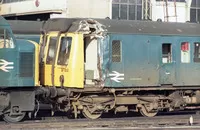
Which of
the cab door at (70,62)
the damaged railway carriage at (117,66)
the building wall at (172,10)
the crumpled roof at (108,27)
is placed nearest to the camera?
the cab door at (70,62)

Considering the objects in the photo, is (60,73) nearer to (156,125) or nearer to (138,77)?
(138,77)

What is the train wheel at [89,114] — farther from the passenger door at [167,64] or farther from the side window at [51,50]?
the passenger door at [167,64]

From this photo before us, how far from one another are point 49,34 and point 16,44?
1968 mm

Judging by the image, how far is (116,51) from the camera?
51.2 ft

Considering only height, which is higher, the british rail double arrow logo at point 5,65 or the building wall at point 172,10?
the building wall at point 172,10

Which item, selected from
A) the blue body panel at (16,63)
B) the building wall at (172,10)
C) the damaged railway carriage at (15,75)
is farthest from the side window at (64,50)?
the building wall at (172,10)

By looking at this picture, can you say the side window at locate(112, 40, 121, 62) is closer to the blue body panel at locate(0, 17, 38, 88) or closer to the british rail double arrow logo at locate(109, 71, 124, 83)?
the british rail double arrow logo at locate(109, 71, 124, 83)

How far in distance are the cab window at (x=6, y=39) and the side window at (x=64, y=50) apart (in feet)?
5.94

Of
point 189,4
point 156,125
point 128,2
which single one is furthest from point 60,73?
point 189,4

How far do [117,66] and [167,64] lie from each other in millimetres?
1907

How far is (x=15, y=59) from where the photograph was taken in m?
14.5

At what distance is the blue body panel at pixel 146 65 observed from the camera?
50.5 feet

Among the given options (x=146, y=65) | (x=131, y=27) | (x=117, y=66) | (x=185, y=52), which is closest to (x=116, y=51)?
(x=117, y=66)

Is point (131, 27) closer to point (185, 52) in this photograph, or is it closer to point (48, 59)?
point (185, 52)
